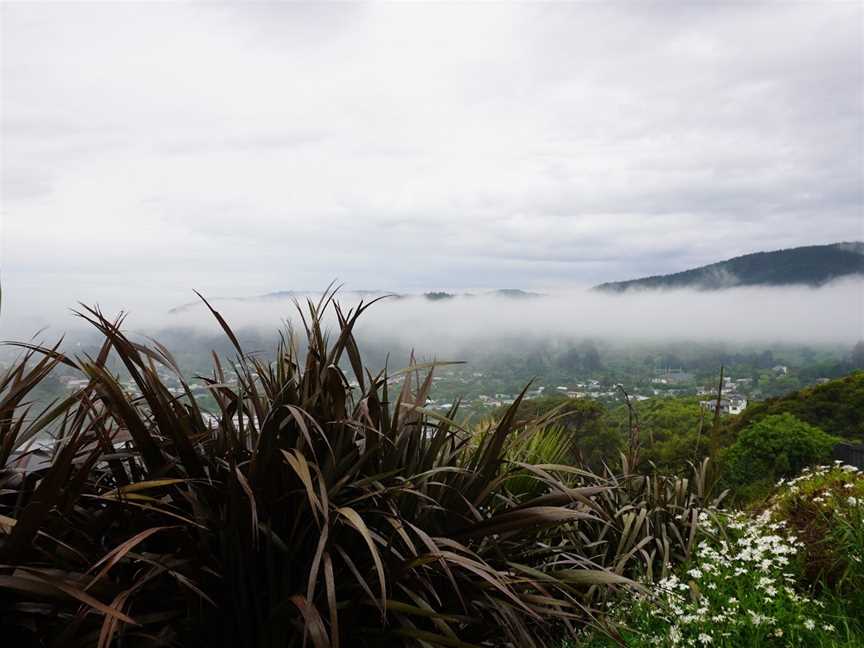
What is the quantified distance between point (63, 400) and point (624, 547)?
340cm

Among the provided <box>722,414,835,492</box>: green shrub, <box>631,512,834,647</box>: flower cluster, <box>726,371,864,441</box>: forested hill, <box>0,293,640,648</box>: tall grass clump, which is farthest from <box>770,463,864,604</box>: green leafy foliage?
<box>726,371,864,441</box>: forested hill

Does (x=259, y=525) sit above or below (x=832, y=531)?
above

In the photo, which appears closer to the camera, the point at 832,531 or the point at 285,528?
the point at 285,528

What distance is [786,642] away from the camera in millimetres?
3117

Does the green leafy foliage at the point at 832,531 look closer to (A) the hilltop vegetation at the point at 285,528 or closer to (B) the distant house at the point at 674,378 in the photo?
(A) the hilltop vegetation at the point at 285,528

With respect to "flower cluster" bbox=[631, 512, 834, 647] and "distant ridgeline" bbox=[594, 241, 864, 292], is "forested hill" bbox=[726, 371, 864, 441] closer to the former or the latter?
"flower cluster" bbox=[631, 512, 834, 647]

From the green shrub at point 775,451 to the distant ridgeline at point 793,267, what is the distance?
51.3 metres

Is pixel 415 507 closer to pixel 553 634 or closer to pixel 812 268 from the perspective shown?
pixel 553 634

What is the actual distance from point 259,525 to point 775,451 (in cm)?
1684

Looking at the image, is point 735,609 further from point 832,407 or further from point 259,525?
point 832,407

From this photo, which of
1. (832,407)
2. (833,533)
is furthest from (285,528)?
(832,407)

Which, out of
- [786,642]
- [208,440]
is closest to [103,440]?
[208,440]

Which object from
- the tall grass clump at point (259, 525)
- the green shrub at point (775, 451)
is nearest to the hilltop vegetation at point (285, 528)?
the tall grass clump at point (259, 525)

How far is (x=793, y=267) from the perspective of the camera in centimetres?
6506
